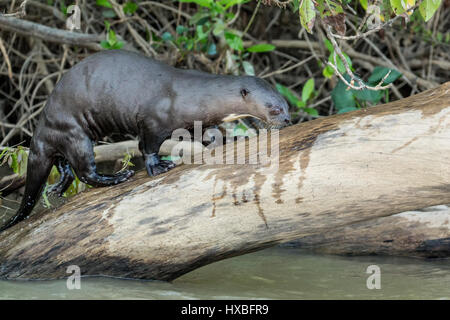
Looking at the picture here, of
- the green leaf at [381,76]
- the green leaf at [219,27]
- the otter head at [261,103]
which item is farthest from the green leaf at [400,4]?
the green leaf at [219,27]

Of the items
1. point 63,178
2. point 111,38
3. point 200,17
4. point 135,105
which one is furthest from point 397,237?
point 111,38

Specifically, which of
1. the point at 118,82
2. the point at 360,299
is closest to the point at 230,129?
the point at 118,82

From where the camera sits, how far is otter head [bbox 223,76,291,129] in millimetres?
2354

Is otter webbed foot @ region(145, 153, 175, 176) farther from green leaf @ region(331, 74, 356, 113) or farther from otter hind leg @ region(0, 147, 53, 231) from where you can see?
green leaf @ region(331, 74, 356, 113)

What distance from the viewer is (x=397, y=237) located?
268 centimetres

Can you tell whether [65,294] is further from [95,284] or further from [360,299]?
[360,299]

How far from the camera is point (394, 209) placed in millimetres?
2088

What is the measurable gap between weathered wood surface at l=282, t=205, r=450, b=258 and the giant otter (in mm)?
679

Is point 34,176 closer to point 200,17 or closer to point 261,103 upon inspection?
point 261,103

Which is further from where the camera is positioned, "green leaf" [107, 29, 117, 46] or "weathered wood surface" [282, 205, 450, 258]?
"green leaf" [107, 29, 117, 46]

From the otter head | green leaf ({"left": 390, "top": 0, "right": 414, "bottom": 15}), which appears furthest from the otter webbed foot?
green leaf ({"left": 390, "top": 0, "right": 414, "bottom": 15})

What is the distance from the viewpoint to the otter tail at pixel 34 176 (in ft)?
8.44

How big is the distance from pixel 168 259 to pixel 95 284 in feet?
0.86

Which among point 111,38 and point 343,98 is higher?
point 111,38
